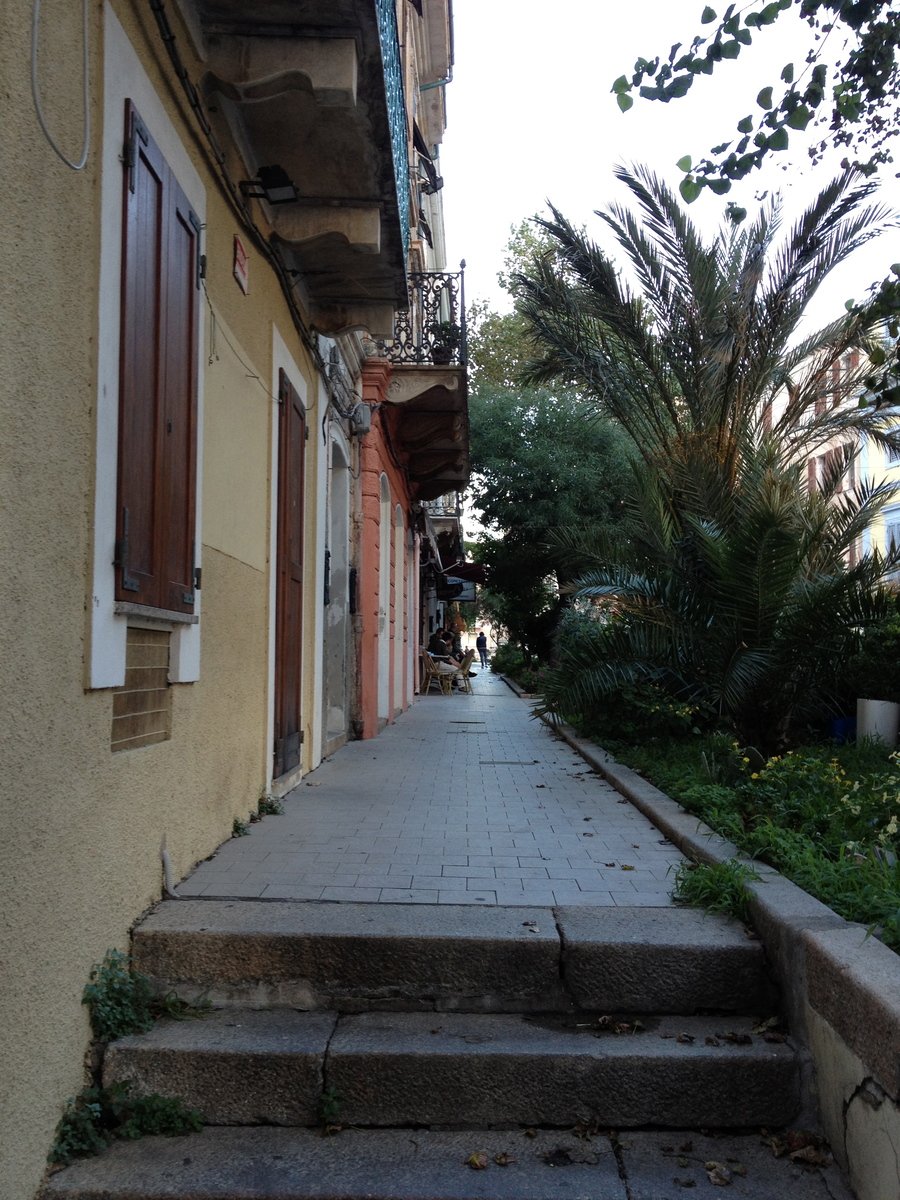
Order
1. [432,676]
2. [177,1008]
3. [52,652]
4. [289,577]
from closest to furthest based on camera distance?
[52,652] < [177,1008] < [289,577] < [432,676]

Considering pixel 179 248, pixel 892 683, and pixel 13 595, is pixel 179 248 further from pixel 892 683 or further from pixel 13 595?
pixel 892 683

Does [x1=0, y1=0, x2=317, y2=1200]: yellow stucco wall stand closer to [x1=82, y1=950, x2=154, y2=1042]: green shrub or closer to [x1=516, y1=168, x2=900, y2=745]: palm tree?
[x1=82, y1=950, x2=154, y2=1042]: green shrub

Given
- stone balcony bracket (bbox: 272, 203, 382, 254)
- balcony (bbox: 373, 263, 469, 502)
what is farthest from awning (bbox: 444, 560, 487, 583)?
stone balcony bracket (bbox: 272, 203, 382, 254)

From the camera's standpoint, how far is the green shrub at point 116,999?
10.3ft

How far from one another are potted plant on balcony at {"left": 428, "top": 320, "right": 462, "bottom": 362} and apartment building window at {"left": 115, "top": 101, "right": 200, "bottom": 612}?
729cm

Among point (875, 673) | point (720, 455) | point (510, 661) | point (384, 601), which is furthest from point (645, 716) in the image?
point (510, 661)

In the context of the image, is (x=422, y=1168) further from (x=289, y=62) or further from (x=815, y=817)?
(x=289, y=62)

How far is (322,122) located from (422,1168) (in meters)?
4.92

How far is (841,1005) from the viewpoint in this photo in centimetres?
290

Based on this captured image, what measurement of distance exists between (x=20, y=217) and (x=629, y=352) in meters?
9.13

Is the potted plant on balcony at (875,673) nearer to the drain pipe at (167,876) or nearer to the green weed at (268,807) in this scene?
the green weed at (268,807)

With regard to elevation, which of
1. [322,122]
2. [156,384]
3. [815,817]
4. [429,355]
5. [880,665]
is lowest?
[815,817]

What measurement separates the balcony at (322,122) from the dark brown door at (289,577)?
3.17ft

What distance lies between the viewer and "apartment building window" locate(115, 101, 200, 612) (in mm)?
3512
